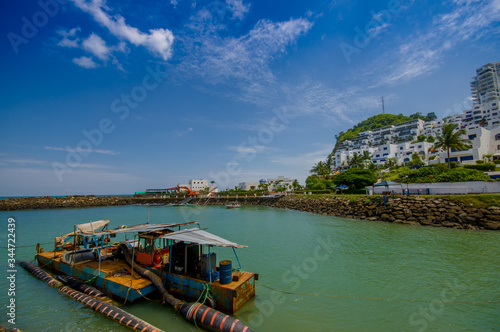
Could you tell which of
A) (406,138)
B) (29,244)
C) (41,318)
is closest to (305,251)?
(41,318)

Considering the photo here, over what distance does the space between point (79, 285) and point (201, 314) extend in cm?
722

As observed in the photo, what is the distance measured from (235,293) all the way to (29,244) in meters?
25.9

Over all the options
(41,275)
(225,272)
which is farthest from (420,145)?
(41,275)

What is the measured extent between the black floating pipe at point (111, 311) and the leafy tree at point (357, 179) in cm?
4739

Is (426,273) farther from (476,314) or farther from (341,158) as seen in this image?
(341,158)

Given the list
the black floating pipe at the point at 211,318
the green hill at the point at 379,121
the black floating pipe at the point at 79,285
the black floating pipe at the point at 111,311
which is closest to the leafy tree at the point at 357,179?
the black floating pipe at the point at 211,318

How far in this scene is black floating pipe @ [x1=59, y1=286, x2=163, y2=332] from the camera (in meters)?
7.26

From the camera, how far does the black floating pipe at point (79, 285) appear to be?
9.76 m

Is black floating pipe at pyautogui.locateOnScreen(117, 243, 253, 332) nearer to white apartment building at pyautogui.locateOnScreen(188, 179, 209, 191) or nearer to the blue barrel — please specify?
the blue barrel

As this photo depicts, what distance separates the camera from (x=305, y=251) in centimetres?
1777

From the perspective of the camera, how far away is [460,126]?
9100 centimetres

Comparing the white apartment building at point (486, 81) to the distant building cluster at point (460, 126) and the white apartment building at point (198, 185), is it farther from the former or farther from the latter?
the white apartment building at point (198, 185)

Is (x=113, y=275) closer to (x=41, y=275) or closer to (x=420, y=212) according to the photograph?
(x=41, y=275)

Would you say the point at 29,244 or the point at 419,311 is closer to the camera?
the point at 419,311
